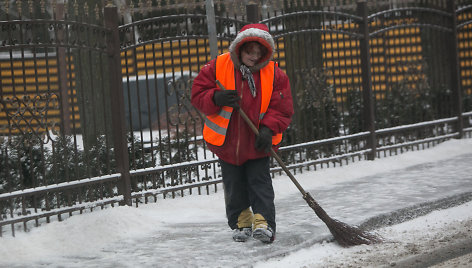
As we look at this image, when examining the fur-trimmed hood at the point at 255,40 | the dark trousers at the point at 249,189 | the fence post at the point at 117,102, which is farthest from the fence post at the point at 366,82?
the fur-trimmed hood at the point at 255,40

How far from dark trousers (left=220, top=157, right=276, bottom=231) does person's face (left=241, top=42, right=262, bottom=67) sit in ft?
2.61

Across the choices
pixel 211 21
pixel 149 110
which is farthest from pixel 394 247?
pixel 149 110

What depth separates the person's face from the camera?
246 inches

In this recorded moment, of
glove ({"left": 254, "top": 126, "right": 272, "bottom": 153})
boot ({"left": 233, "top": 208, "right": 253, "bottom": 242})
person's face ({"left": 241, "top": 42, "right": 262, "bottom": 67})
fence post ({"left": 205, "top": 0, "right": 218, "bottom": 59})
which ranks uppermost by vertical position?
fence post ({"left": 205, "top": 0, "right": 218, "bottom": 59})

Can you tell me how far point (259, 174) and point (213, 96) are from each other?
A: 0.74m

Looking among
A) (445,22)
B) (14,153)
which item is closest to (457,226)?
(14,153)

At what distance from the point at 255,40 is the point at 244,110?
1.86 ft

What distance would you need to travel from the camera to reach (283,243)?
20.3 ft

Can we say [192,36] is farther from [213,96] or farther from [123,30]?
[213,96]

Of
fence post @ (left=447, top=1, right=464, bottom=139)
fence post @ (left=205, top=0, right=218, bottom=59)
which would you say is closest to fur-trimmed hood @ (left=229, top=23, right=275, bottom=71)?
fence post @ (left=205, top=0, right=218, bottom=59)

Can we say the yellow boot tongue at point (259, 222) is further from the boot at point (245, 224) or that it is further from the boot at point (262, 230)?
the boot at point (245, 224)

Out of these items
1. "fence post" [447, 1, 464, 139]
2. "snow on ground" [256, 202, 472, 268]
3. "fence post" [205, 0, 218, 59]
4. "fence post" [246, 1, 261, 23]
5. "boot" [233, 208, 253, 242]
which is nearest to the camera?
"snow on ground" [256, 202, 472, 268]

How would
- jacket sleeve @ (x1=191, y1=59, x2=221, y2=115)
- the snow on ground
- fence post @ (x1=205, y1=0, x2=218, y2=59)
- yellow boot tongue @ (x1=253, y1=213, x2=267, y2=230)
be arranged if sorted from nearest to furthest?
the snow on ground
yellow boot tongue @ (x1=253, y1=213, x2=267, y2=230)
jacket sleeve @ (x1=191, y1=59, x2=221, y2=115)
fence post @ (x1=205, y1=0, x2=218, y2=59)

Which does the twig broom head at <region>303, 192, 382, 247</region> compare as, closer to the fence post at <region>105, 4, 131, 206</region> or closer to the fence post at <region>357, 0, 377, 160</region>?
the fence post at <region>105, 4, 131, 206</region>
